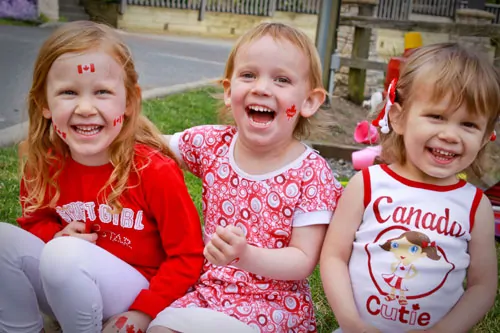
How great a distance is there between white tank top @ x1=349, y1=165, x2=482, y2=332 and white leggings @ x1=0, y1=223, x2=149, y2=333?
0.62 m

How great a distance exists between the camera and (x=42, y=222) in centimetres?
182

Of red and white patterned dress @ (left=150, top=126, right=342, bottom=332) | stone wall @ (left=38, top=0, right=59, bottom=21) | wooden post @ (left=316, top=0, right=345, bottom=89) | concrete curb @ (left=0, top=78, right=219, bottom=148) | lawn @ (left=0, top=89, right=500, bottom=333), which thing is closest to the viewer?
red and white patterned dress @ (left=150, top=126, right=342, bottom=332)

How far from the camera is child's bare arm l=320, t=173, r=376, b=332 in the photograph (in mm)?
1601

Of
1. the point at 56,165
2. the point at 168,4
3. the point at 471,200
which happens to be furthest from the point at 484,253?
the point at 168,4

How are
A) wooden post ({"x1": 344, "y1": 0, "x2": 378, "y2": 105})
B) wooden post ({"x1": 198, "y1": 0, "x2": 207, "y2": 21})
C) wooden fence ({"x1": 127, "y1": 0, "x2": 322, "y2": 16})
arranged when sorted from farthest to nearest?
wooden post ({"x1": 344, "y1": 0, "x2": 378, "y2": 105}) → wooden post ({"x1": 198, "y1": 0, "x2": 207, "y2": 21}) → wooden fence ({"x1": 127, "y1": 0, "x2": 322, "y2": 16})

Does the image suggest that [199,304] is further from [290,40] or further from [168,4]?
[168,4]

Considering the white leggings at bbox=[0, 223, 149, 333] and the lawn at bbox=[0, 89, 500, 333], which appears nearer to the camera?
the white leggings at bbox=[0, 223, 149, 333]

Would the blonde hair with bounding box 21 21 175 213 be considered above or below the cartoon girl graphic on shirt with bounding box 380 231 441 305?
above

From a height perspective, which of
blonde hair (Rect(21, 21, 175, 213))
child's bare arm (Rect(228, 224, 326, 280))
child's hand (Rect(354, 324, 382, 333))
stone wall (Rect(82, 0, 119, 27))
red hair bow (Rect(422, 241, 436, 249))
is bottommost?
child's hand (Rect(354, 324, 382, 333))

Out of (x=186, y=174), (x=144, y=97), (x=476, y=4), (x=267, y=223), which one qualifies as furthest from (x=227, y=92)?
(x=476, y=4)

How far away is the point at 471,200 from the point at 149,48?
12.5 ft

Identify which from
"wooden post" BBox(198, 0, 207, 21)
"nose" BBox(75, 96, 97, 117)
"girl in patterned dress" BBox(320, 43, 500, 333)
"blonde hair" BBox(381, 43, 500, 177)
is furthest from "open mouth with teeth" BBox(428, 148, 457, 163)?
"wooden post" BBox(198, 0, 207, 21)

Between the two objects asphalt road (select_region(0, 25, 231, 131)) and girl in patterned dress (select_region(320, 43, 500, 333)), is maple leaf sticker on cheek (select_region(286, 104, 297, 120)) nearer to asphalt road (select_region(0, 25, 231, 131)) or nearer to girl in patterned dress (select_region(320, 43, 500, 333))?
girl in patterned dress (select_region(320, 43, 500, 333))

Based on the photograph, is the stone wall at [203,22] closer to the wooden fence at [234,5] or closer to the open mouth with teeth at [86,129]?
the wooden fence at [234,5]
